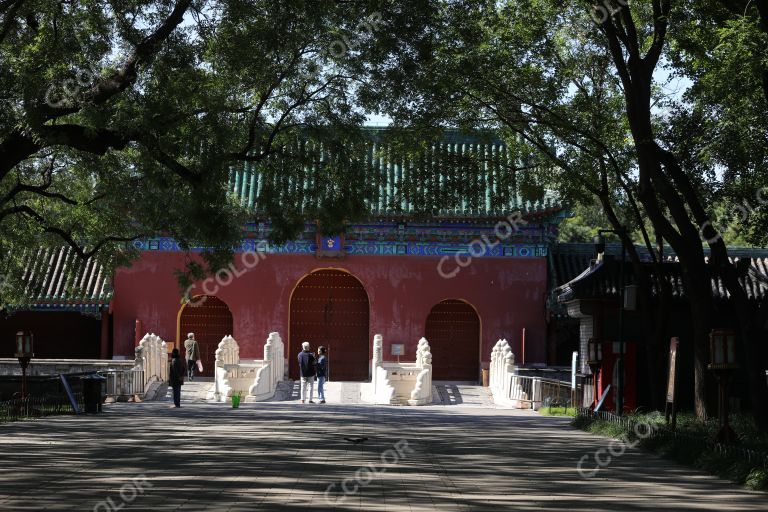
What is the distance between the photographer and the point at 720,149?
1869 centimetres

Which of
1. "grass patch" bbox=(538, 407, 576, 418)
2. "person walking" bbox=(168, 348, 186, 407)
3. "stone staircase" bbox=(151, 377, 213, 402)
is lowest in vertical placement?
"grass patch" bbox=(538, 407, 576, 418)

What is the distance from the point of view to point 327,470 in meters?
12.7

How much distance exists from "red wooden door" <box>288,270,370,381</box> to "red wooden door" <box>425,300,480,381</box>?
2.12 meters

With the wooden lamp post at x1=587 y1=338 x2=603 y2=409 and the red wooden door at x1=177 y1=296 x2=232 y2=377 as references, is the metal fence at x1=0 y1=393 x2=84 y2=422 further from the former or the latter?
the red wooden door at x1=177 y1=296 x2=232 y2=377

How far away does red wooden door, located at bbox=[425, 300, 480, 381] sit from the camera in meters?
35.2

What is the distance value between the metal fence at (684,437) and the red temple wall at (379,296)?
14.7 metres

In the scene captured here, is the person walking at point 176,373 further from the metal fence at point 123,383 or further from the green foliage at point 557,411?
the green foliage at point 557,411

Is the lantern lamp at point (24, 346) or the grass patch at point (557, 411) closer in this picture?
the lantern lamp at point (24, 346)

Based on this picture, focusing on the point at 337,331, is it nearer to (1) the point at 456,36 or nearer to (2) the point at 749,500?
(1) the point at 456,36

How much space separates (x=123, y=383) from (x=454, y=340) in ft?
37.2

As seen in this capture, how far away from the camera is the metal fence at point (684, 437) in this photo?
12297mm

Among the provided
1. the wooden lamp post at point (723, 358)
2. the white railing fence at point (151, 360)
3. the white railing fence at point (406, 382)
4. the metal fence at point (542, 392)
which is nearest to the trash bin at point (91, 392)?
the white railing fence at point (151, 360)

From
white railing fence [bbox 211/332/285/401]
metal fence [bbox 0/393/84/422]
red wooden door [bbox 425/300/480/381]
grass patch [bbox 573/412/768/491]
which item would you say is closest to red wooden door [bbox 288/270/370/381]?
red wooden door [bbox 425/300/480/381]

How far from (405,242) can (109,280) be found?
9.00m
